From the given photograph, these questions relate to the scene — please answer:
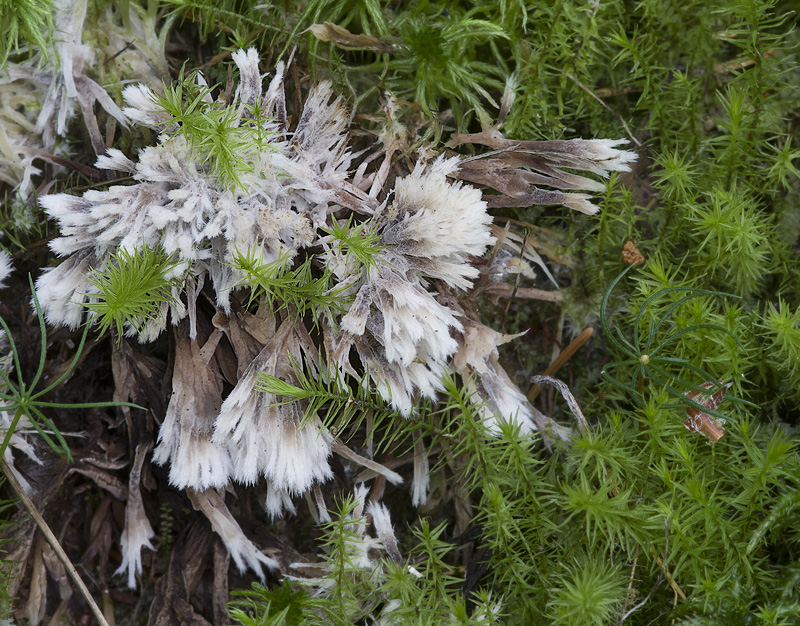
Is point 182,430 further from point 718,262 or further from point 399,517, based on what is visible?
point 718,262

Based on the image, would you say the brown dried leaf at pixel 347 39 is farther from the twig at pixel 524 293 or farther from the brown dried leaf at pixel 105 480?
the brown dried leaf at pixel 105 480

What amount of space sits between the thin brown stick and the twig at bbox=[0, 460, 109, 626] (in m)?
1.53

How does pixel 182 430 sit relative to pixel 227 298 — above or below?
below

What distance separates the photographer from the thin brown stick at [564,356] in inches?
79.0

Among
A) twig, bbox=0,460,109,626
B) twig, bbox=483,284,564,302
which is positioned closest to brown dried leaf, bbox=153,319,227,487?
twig, bbox=0,460,109,626

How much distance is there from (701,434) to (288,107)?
5.26ft

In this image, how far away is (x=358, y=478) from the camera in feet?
6.43

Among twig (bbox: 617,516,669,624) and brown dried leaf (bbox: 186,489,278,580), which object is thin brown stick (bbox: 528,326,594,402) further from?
brown dried leaf (bbox: 186,489,278,580)

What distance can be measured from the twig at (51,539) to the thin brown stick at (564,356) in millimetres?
1530

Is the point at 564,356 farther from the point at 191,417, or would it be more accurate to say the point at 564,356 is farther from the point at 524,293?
the point at 191,417

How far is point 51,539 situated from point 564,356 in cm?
174

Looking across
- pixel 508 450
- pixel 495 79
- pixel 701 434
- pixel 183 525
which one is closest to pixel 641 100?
pixel 495 79

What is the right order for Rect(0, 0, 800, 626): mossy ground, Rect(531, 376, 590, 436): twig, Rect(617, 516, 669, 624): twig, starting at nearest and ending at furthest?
Rect(617, 516, 669, 624): twig → Rect(0, 0, 800, 626): mossy ground → Rect(531, 376, 590, 436): twig

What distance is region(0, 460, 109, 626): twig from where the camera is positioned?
6.03 feet
